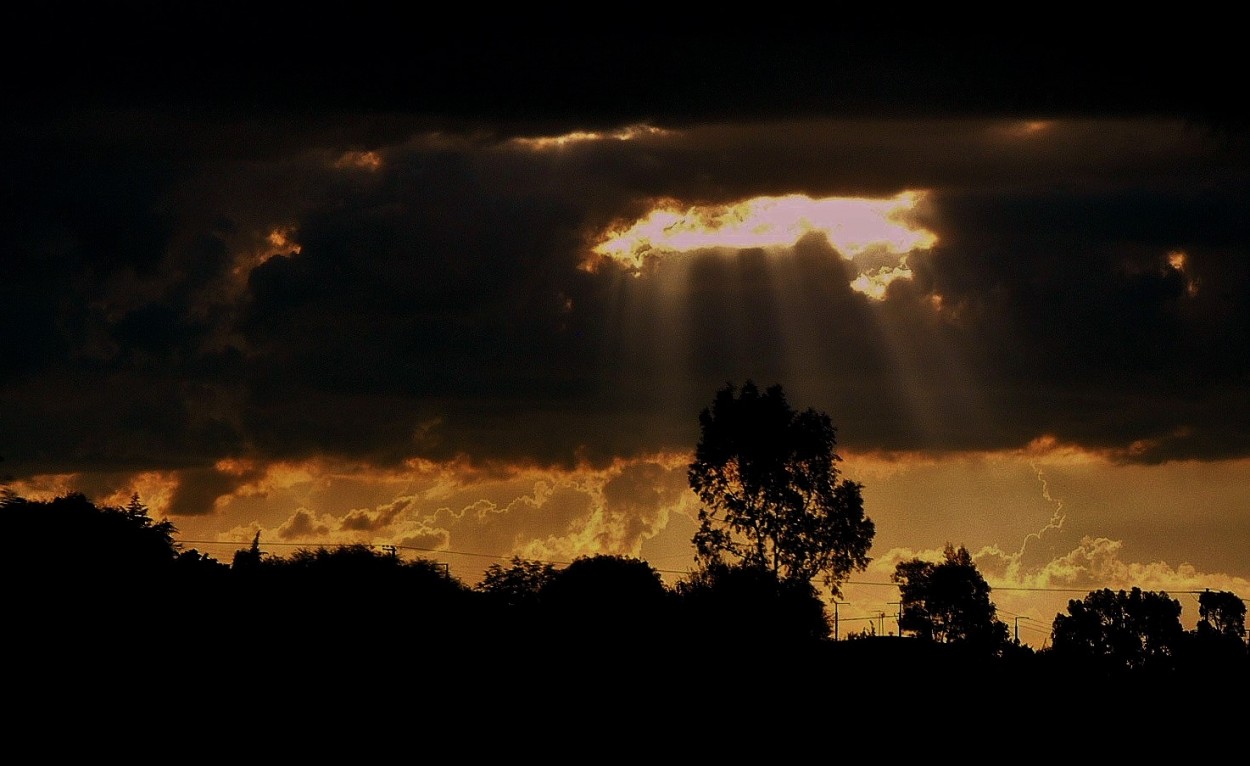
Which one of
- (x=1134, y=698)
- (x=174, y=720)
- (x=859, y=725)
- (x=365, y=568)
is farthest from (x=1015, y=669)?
(x=174, y=720)

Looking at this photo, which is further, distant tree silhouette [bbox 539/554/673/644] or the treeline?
distant tree silhouette [bbox 539/554/673/644]

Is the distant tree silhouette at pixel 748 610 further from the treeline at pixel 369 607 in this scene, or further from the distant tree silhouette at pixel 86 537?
the distant tree silhouette at pixel 86 537

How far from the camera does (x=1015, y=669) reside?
417 ft

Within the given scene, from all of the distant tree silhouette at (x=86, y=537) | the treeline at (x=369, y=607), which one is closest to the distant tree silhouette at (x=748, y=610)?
the treeline at (x=369, y=607)

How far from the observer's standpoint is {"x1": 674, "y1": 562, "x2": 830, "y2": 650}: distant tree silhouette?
122812 mm

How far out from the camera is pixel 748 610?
135375 millimetres

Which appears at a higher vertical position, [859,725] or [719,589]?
[719,589]

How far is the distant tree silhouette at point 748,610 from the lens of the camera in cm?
12281

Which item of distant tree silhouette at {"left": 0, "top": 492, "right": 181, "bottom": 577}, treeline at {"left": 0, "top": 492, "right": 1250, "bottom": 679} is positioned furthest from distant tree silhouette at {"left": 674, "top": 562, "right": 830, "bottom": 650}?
distant tree silhouette at {"left": 0, "top": 492, "right": 181, "bottom": 577}

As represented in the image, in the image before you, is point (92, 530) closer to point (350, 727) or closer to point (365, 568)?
point (365, 568)

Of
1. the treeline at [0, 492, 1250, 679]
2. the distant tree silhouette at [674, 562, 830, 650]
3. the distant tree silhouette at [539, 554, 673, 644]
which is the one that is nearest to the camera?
the treeline at [0, 492, 1250, 679]

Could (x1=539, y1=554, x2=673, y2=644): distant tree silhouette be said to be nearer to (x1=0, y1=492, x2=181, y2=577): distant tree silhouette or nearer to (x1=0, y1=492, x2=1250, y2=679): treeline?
(x1=0, y1=492, x2=1250, y2=679): treeline

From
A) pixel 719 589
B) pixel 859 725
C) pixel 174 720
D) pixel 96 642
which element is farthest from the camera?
pixel 719 589

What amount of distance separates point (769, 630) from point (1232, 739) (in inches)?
1346
